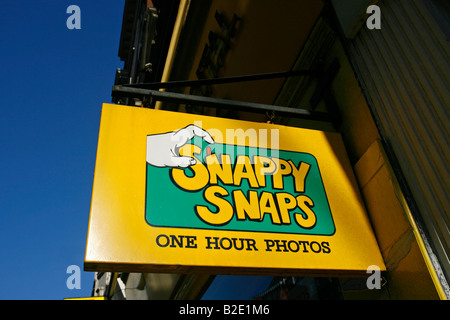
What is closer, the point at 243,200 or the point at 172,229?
the point at 172,229

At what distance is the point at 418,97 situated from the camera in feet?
7.00

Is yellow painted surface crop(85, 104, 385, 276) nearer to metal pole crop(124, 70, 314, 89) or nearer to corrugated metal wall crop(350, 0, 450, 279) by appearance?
corrugated metal wall crop(350, 0, 450, 279)

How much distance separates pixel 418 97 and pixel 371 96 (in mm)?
456

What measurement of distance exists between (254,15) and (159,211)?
279 centimetres

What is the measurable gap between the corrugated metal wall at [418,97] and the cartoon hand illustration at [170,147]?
4.11ft

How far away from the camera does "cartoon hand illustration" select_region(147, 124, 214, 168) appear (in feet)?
7.09

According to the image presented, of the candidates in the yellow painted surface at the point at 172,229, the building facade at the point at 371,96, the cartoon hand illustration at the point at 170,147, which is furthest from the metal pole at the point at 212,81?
the cartoon hand illustration at the point at 170,147

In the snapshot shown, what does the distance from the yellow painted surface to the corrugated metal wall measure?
0.39 metres

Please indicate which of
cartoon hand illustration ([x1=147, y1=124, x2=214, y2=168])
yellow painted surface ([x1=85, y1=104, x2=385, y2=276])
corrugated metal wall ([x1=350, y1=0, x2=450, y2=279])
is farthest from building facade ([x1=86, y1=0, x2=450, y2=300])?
cartoon hand illustration ([x1=147, y1=124, x2=214, y2=168])

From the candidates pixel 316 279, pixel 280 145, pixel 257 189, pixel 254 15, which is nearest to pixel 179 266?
pixel 257 189

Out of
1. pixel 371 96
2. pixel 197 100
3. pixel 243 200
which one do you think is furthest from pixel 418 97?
pixel 197 100

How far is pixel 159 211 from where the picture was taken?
6.32ft

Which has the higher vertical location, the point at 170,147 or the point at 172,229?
the point at 170,147

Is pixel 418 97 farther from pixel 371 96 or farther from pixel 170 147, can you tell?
pixel 170 147
